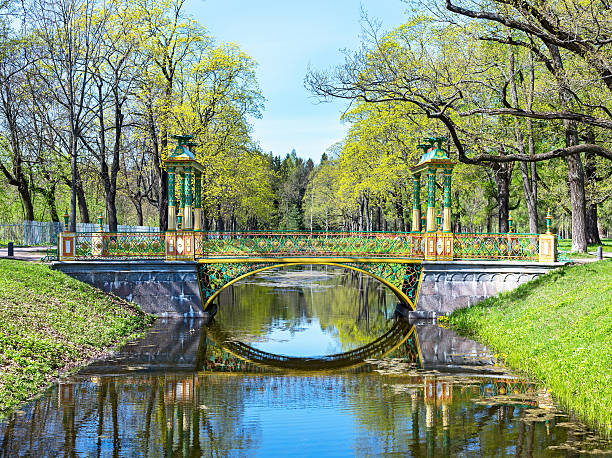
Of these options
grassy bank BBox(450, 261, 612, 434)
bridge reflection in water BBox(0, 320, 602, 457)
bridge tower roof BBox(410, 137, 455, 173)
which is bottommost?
bridge reflection in water BBox(0, 320, 602, 457)

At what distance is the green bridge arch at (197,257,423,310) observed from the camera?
20.8 m

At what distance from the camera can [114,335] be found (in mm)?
16531

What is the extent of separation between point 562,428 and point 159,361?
9531 millimetres

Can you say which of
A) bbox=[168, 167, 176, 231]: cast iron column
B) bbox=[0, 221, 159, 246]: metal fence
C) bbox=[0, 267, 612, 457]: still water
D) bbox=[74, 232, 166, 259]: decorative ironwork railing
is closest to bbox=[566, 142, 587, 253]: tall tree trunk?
bbox=[0, 267, 612, 457]: still water

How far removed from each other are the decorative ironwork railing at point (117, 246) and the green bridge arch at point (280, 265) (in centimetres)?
204

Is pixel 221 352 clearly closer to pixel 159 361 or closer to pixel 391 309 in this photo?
pixel 159 361

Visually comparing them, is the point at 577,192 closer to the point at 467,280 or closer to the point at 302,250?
the point at 467,280

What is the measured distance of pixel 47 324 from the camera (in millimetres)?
14797

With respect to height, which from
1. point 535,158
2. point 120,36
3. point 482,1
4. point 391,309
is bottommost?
point 391,309

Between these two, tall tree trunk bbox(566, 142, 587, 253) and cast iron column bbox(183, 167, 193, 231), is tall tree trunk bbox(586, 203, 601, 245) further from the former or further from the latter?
cast iron column bbox(183, 167, 193, 231)

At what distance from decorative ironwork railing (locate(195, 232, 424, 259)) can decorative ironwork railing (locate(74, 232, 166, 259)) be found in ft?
6.33

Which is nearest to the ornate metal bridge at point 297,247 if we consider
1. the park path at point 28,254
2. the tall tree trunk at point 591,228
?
the park path at point 28,254

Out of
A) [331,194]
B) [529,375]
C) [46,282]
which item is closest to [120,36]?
[46,282]

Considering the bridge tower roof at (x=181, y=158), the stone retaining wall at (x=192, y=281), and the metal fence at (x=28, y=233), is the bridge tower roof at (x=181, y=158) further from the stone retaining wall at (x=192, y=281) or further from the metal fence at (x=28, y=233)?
the metal fence at (x=28, y=233)
